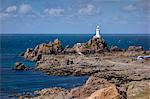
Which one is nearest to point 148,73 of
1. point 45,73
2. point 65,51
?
point 45,73

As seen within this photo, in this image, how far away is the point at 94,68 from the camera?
3807 inches

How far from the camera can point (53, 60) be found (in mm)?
110500

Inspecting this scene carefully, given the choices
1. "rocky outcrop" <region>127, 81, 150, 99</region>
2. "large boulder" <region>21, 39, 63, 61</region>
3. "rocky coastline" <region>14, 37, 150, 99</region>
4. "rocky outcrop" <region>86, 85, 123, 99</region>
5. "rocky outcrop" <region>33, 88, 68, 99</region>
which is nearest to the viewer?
"rocky outcrop" <region>86, 85, 123, 99</region>

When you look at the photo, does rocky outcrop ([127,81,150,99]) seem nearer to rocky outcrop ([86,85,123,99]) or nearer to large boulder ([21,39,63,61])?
rocky outcrop ([86,85,123,99])

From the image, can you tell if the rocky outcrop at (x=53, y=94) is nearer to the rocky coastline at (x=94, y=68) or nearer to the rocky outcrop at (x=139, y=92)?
the rocky coastline at (x=94, y=68)

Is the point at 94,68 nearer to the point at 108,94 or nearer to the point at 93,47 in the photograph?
the point at 93,47

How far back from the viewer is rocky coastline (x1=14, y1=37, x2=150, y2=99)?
2148 inches

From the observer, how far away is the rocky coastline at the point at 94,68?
179ft

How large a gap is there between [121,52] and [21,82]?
53729 mm

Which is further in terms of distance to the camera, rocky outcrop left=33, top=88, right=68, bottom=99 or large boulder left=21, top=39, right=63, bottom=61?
large boulder left=21, top=39, right=63, bottom=61

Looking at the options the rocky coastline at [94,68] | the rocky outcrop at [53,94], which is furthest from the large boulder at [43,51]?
the rocky outcrop at [53,94]

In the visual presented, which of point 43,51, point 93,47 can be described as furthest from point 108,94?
point 93,47

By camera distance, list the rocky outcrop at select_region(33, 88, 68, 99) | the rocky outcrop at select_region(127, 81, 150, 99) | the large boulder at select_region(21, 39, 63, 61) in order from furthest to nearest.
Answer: the large boulder at select_region(21, 39, 63, 61) → the rocky outcrop at select_region(33, 88, 68, 99) → the rocky outcrop at select_region(127, 81, 150, 99)

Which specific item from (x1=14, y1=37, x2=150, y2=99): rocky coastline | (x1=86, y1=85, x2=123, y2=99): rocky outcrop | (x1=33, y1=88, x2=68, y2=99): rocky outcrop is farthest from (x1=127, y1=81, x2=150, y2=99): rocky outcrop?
(x1=86, y1=85, x2=123, y2=99): rocky outcrop
